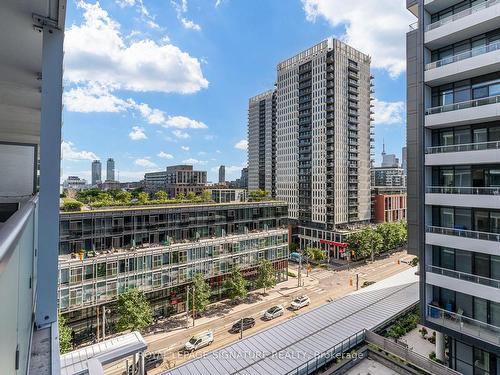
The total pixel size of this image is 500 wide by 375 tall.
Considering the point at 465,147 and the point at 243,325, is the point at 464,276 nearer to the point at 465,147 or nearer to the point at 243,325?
the point at 465,147

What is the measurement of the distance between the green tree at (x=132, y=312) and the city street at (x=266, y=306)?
233 centimetres

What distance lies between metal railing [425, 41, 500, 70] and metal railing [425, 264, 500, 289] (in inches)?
440

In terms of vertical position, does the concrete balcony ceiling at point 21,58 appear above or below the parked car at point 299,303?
above

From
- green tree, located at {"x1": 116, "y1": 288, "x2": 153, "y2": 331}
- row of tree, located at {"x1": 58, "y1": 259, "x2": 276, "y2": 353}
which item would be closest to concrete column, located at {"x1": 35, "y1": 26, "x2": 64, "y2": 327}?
row of tree, located at {"x1": 58, "y1": 259, "x2": 276, "y2": 353}

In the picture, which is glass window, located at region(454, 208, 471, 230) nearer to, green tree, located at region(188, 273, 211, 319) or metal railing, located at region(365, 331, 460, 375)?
metal railing, located at region(365, 331, 460, 375)

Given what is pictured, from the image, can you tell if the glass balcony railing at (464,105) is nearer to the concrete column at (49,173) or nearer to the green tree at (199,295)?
the concrete column at (49,173)

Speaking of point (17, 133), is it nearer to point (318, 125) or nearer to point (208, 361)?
point (208, 361)

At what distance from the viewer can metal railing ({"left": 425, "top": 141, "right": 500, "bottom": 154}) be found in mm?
14104

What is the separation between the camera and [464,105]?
1523 cm

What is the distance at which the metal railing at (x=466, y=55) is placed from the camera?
14023 mm

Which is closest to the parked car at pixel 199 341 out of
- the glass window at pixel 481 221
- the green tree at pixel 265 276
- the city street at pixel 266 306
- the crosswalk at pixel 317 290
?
the city street at pixel 266 306

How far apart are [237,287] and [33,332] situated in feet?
101

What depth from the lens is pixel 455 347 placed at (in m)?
15.6

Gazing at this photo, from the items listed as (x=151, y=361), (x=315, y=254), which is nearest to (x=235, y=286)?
(x=151, y=361)
